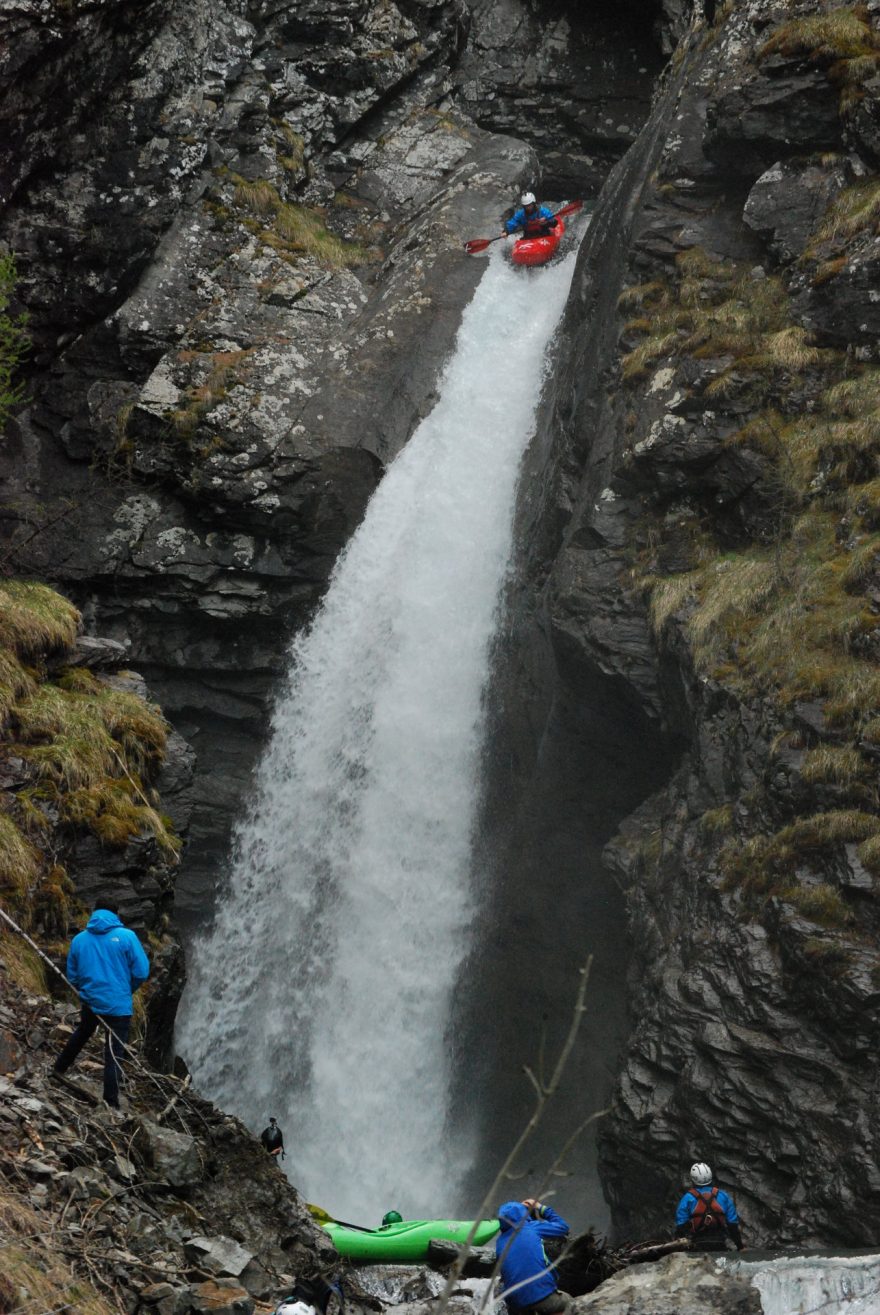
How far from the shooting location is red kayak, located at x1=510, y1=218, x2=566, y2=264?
65.3 ft

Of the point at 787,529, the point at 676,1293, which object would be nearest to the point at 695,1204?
the point at 676,1293

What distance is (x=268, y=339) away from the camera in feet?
60.5

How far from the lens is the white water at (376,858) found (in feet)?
48.3

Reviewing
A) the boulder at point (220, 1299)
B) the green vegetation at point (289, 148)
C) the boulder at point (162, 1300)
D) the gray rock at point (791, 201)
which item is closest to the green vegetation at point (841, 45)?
the gray rock at point (791, 201)

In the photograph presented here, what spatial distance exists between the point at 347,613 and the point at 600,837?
5.26 meters

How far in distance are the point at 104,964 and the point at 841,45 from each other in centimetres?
→ 1402

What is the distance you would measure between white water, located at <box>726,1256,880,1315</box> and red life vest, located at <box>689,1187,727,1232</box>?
4.93 feet

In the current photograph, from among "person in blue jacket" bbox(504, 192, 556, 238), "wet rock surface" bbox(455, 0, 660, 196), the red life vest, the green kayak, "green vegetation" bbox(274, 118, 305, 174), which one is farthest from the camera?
"wet rock surface" bbox(455, 0, 660, 196)

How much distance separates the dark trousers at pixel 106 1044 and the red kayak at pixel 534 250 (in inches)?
640

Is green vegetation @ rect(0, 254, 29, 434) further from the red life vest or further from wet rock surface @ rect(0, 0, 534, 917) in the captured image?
the red life vest

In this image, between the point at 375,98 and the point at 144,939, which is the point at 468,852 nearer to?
the point at 144,939

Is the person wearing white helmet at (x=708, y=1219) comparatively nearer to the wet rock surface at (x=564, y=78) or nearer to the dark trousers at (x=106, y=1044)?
the dark trousers at (x=106, y=1044)

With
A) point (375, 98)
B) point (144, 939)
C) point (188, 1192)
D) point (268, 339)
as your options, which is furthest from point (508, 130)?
point (188, 1192)

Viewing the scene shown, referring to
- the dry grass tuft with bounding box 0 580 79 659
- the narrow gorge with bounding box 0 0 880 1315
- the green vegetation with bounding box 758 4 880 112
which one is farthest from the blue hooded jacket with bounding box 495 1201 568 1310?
the green vegetation with bounding box 758 4 880 112
